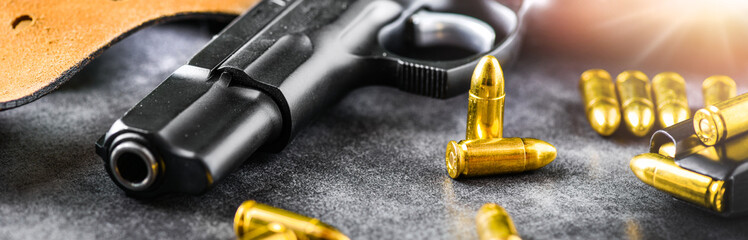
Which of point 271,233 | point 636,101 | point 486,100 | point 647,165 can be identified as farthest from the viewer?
point 636,101

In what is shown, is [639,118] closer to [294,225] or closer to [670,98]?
[670,98]

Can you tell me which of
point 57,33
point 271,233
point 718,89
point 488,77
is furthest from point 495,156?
point 57,33

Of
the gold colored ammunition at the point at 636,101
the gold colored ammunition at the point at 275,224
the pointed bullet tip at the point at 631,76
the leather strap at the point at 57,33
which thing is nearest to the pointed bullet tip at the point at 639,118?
the gold colored ammunition at the point at 636,101

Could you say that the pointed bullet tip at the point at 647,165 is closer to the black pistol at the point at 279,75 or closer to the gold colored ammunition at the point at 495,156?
the gold colored ammunition at the point at 495,156

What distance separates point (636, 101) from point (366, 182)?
493 mm

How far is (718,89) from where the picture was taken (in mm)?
1233

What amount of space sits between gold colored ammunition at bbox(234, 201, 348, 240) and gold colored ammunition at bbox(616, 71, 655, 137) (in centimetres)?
55

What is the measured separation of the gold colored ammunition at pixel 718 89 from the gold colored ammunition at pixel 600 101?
154 mm

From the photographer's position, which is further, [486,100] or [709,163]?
[486,100]

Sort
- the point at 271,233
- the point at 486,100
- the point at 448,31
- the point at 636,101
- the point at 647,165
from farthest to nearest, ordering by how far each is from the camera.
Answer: the point at 448,31 < the point at 636,101 < the point at 486,100 < the point at 647,165 < the point at 271,233

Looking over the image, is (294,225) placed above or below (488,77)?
below

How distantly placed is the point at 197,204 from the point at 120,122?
0.52 ft

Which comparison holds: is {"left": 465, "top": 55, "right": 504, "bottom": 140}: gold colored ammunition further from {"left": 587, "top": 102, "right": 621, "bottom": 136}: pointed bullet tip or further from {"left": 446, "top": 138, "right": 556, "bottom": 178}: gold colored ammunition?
{"left": 587, "top": 102, "right": 621, "bottom": 136}: pointed bullet tip

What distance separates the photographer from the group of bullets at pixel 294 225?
86cm
